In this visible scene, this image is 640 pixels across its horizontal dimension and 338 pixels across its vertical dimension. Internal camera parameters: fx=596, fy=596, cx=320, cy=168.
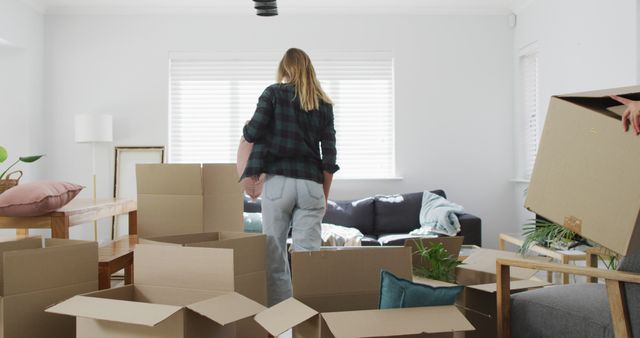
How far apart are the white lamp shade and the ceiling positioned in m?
1.12

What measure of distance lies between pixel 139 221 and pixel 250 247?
1129mm

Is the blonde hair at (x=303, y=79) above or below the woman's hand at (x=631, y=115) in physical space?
above

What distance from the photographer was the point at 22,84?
5457 mm

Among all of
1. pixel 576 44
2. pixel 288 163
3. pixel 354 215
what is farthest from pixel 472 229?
pixel 288 163

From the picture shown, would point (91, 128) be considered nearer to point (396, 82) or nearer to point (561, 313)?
point (396, 82)

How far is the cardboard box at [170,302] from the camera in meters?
1.58

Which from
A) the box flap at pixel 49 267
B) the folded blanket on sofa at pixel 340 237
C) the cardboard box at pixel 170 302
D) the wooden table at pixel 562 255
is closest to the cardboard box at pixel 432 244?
the cardboard box at pixel 170 302

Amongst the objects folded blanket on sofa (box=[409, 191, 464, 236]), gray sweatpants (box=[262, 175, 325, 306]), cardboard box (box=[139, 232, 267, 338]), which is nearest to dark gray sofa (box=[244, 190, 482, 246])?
folded blanket on sofa (box=[409, 191, 464, 236])

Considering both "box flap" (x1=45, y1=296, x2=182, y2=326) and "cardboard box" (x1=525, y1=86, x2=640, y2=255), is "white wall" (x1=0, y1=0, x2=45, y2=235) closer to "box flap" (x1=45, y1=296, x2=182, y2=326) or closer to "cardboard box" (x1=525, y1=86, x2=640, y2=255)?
"box flap" (x1=45, y1=296, x2=182, y2=326)

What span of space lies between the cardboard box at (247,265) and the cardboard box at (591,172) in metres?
0.94

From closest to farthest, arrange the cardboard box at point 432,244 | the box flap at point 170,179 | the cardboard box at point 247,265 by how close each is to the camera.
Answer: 1. the cardboard box at point 247,265
2. the cardboard box at point 432,244
3. the box flap at point 170,179

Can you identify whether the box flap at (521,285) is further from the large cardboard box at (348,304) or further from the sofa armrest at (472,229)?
the sofa armrest at (472,229)

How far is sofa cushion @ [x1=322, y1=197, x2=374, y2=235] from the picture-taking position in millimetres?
5421

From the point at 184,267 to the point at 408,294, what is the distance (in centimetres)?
71
